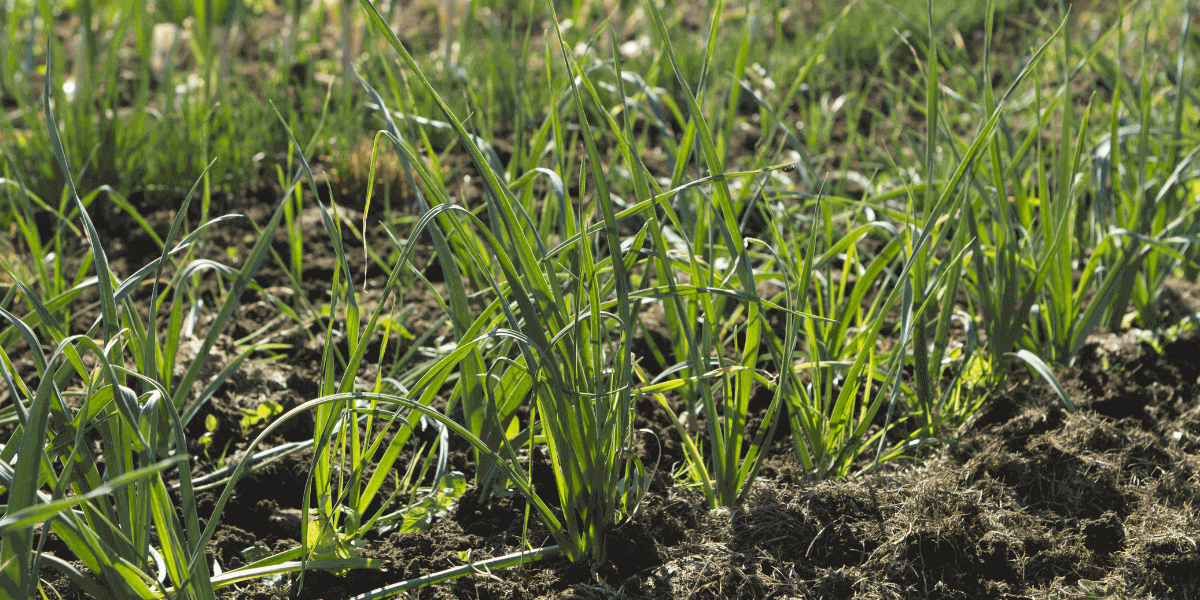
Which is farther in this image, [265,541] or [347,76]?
[347,76]

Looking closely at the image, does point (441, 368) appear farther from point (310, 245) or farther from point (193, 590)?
point (310, 245)

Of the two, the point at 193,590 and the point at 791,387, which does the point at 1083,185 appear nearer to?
the point at 791,387

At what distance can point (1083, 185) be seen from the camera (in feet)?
5.67

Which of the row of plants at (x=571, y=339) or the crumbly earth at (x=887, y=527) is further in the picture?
the crumbly earth at (x=887, y=527)

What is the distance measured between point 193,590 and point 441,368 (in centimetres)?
39

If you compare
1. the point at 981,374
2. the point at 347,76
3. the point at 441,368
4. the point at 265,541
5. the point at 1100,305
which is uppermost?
the point at 347,76

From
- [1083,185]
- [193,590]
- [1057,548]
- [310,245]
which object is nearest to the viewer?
[193,590]

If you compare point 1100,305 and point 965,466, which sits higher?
point 1100,305

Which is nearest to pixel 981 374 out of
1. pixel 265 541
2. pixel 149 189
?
pixel 265 541

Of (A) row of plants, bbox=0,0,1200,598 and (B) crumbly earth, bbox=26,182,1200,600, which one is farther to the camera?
(B) crumbly earth, bbox=26,182,1200,600

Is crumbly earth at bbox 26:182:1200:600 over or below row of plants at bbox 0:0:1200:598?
below

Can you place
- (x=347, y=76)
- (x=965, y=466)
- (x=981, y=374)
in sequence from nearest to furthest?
(x=965, y=466) → (x=981, y=374) → (x=347, y=76)

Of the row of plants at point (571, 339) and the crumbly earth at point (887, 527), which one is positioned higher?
the row of plants at point (571, 339)

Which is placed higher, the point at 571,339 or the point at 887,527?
the point at 571,339
